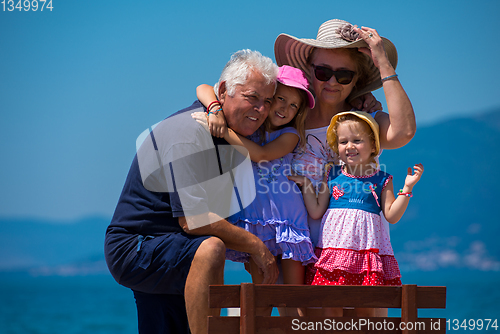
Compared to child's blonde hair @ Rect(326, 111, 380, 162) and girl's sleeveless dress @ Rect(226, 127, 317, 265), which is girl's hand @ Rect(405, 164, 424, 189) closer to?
child's blonde hair @ Rect(326, 111, 380, 162)

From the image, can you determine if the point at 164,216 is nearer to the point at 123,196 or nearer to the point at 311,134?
the point at 123,196

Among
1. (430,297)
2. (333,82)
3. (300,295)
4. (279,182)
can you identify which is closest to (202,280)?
(300,295)

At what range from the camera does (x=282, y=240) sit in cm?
320

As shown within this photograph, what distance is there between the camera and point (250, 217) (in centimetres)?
328

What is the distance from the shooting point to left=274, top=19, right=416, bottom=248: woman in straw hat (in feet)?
10.8

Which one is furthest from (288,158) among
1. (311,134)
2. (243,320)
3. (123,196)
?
(243,320)

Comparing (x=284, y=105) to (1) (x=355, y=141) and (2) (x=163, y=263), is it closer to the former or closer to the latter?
(1) (x=355, y=141)

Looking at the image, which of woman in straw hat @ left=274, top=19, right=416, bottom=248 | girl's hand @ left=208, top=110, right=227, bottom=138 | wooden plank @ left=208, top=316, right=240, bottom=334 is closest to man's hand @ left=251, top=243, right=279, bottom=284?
woman in straw hat @ left=274, top=19, right=416, bottom=248

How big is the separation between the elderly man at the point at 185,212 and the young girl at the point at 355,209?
411 millimetres

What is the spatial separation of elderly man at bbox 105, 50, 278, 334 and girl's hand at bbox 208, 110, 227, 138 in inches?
2.0

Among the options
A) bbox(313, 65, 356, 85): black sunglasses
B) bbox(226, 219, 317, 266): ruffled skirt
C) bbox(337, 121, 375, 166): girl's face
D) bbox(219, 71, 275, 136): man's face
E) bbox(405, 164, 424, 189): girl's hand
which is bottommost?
bbox(226, 219, 317, 266): ruffled skirt

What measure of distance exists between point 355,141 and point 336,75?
1.81ft

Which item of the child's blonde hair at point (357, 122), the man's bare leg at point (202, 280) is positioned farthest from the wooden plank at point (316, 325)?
the child's blonde hair at point (357, 122)

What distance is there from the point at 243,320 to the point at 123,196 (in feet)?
4.52
